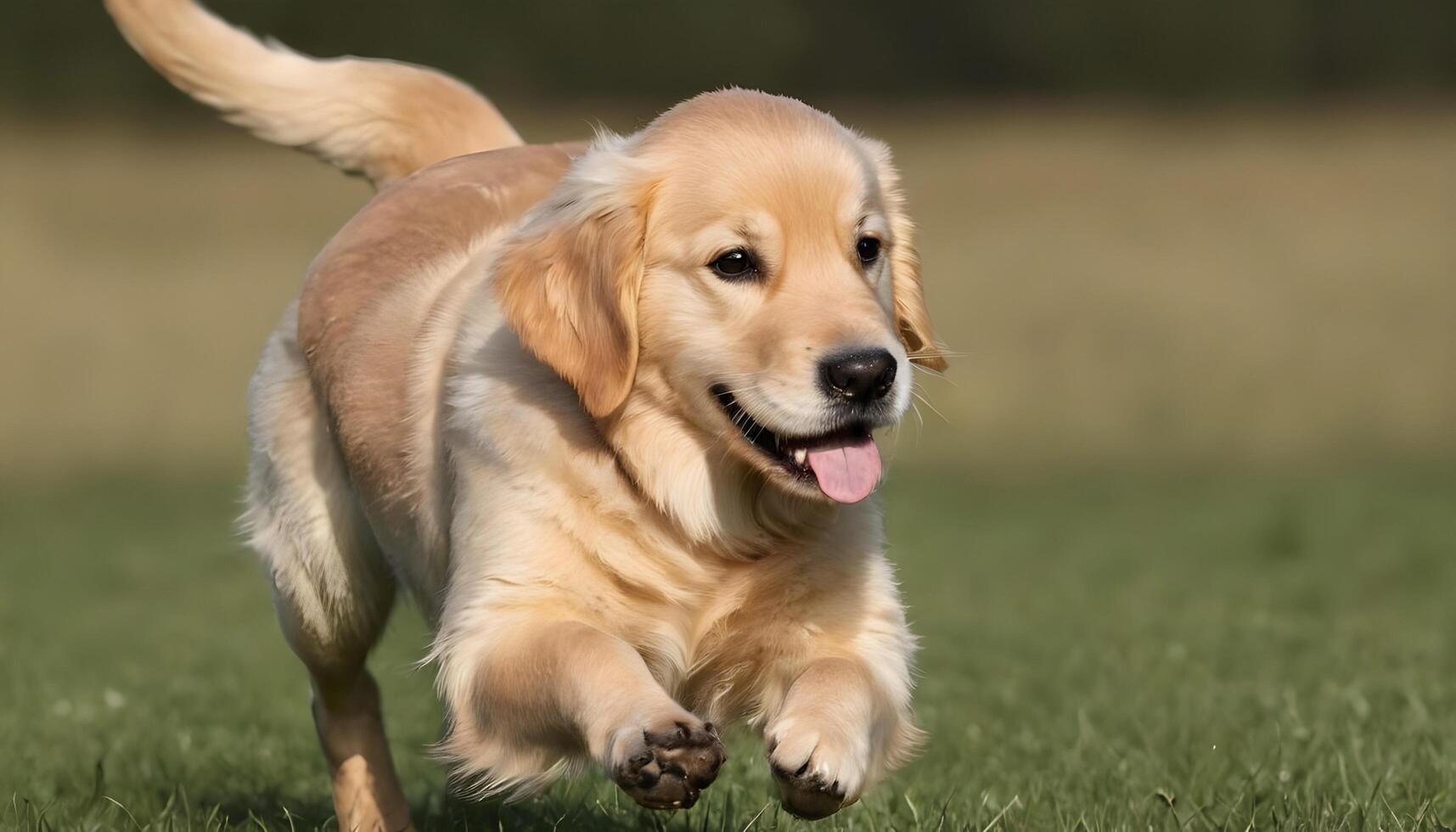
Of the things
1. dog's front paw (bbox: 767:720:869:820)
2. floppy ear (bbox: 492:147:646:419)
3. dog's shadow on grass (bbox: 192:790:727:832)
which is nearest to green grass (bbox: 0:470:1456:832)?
dog's shadow on grass (bbox: 192:790:727:832)

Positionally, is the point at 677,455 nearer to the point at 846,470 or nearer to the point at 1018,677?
the point at 846,470

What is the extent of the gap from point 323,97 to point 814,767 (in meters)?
2.86

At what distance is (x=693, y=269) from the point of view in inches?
151

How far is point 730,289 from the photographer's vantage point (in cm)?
379

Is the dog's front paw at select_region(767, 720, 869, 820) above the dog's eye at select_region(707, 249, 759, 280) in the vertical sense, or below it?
below

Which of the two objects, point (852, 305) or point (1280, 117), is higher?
point (852, 305)

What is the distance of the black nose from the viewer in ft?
11.7

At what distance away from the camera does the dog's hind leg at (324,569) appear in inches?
189

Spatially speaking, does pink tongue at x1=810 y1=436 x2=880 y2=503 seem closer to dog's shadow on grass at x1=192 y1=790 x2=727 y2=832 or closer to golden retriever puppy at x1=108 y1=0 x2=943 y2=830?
golden retriever puppy at x1=108 y1=0 x2=943 y2=830

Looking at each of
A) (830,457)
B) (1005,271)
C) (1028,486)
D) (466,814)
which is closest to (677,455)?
(830,457)

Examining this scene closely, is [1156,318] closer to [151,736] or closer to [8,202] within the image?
[8,202]

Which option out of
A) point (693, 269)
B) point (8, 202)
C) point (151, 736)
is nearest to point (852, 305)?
point (693, 269)

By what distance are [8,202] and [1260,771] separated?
2075cm

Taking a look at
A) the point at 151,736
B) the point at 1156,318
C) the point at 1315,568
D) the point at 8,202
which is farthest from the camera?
the point at 8,202
